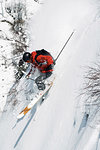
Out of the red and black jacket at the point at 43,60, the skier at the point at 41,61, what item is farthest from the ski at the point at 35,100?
the red and black jacket at the point at 43,60

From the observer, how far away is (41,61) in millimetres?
6617

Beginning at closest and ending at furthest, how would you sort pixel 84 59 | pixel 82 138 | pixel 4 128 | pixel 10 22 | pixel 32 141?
pixel 82 138 < pixel 32 141 < pixel 84 59 < pixel 4 128 < pixel 10 22

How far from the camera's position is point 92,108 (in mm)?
4660

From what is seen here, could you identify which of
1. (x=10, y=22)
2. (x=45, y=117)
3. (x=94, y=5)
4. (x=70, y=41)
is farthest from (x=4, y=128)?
(x=94, y=5)

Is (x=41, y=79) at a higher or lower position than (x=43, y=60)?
lower

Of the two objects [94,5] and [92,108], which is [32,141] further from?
[94,5]

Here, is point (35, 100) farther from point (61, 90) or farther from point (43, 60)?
point (43, 60)

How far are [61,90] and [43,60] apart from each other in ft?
5.40

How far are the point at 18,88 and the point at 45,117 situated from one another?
2853 millimetres

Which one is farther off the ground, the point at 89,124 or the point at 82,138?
the point at 89,124

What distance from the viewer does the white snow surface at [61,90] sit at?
496 centimetres

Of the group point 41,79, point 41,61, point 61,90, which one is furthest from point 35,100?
point 41,61

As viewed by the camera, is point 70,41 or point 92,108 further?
point 70,41

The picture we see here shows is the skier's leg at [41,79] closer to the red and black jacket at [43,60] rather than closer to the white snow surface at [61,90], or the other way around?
the red and black jacket at [43,60]
